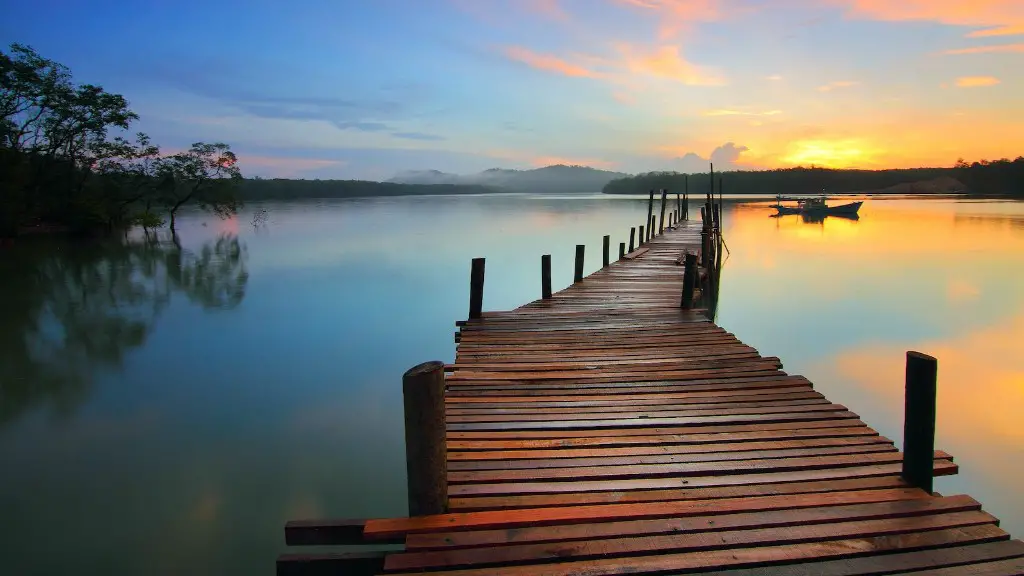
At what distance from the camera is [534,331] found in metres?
7.93

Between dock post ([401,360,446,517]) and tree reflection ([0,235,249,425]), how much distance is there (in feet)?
25.1

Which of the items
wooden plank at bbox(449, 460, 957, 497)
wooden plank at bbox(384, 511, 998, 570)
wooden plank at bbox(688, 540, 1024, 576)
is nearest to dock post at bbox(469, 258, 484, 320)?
wooden plank at bbox(449, 460, 957, 497)

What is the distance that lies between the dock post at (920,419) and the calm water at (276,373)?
374cm

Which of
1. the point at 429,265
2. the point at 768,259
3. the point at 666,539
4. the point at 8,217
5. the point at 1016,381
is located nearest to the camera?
the point at 666,539

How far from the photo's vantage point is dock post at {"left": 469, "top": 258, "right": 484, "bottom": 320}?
30.1 feet

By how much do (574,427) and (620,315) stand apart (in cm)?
474

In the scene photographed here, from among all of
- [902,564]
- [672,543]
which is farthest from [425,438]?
[902,564]

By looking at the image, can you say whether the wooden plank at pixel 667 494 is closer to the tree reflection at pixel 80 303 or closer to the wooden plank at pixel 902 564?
the wooden plank at pixel 902 564

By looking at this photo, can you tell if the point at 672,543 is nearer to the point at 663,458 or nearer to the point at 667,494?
the point at 667,494

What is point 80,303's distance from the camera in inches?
649

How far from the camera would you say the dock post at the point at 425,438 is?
3109 millimetres

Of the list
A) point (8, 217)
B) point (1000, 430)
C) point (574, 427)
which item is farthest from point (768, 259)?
point (8, 217)

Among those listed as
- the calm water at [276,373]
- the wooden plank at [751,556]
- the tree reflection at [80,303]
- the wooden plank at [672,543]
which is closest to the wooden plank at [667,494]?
the wooden plank at [672,543]

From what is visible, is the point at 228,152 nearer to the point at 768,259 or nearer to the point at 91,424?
the point at 768,259
